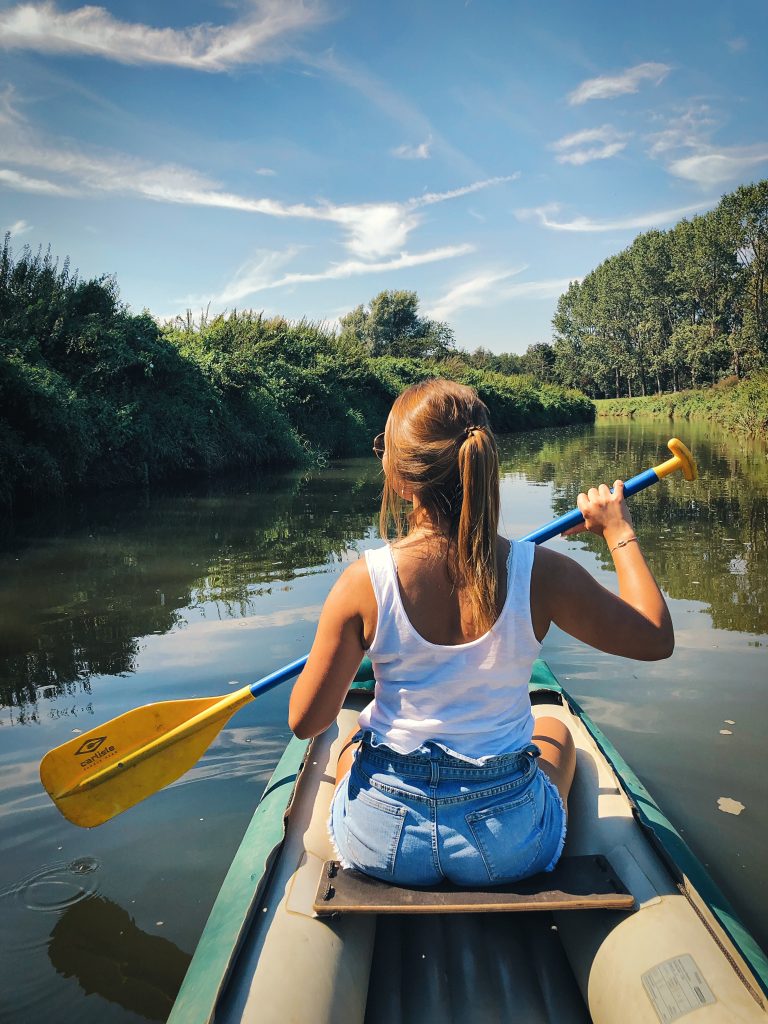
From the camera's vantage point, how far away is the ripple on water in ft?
8.30

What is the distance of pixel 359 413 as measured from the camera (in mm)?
21297

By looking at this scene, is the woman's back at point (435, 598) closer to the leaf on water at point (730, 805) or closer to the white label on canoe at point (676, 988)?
the white label on canoe at point (676, 988)

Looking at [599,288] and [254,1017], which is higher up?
[599,288]

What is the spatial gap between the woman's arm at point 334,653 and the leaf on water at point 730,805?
199 cm

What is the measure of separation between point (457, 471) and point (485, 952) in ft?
3.55

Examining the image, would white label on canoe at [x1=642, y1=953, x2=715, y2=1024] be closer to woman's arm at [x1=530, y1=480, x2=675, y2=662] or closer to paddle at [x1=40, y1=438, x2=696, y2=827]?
woman's arm at [x1=530, y1=480, x2=675, y2=662]

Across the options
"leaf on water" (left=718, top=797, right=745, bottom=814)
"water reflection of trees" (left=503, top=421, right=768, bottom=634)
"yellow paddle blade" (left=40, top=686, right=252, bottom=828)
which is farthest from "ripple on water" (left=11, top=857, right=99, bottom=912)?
"water reflection of trees" (left=503, top=421, right=768, bottom=634)

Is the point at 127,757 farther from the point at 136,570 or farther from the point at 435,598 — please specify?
the point at 136,570

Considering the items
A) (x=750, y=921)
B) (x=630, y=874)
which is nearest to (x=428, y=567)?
(x=630, y=874)

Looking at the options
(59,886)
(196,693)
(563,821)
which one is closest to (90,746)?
(59,886)

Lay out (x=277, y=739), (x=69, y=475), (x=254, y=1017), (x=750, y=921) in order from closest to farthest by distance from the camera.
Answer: (x=254, y=1017), (x=750, y=921), (x=277, y=739), (x=69, y=475)

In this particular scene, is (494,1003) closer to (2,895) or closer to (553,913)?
(553,913)

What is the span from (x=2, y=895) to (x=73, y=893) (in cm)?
22

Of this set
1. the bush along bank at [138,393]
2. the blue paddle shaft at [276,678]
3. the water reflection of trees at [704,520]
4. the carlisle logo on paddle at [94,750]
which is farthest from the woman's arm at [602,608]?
the bush along bank at [138,393]
